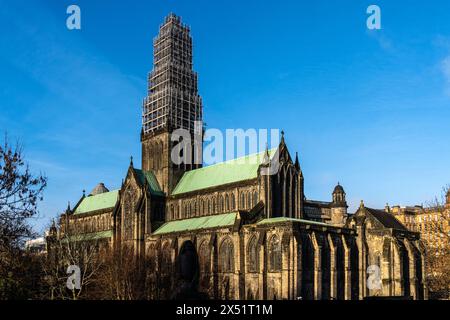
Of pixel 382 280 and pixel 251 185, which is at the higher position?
pixel 251 185

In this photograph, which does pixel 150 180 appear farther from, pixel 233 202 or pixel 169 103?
pixel 233 202

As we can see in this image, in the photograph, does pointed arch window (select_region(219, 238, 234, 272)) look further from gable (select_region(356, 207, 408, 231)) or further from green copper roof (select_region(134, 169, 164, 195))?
green copper roof (select_region(134, 169, 164, 195))

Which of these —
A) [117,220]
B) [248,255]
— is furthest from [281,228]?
[117,220]

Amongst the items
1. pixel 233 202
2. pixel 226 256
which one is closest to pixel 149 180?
pixel 233 202

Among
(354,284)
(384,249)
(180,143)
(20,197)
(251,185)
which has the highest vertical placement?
(180,143)

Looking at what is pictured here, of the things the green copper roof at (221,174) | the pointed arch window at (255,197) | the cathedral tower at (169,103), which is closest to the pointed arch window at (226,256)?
the pointed arch window at (255,197)

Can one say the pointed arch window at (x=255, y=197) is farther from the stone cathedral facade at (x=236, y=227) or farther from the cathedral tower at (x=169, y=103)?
the cathedral tower at (x=169, y=103)

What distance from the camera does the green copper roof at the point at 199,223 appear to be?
75000 mm

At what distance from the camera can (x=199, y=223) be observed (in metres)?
80.8

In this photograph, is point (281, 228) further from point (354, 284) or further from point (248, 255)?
point (354, 284)

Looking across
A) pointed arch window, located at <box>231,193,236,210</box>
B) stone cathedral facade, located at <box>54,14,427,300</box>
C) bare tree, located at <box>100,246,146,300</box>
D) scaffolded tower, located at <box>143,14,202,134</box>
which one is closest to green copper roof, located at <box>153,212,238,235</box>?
stone cathedral facade, located at <box>54,14,427,300</box>

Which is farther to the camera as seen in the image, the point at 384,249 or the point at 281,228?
the point at 384,249
